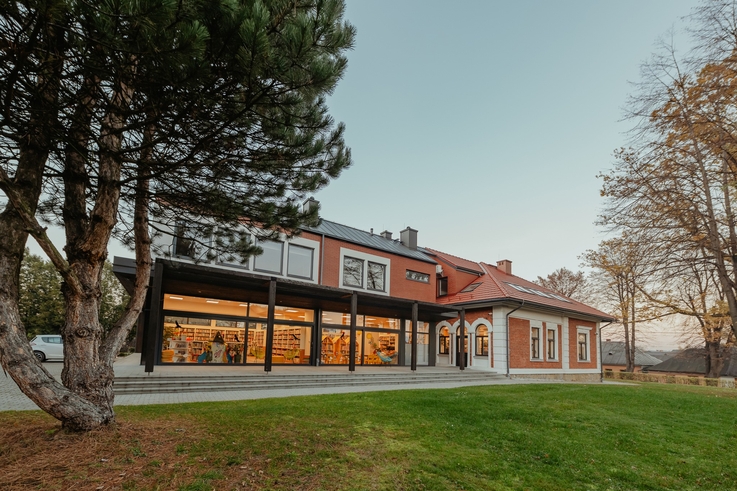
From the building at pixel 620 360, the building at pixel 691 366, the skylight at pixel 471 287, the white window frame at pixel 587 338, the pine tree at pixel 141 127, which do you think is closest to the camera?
the pine tree at pixel 141 127

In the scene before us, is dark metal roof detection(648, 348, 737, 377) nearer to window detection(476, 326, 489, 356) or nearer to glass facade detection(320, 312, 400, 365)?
window detection(476, 326, 489, 356)

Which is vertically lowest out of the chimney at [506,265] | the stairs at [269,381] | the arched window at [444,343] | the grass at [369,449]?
the stairs at [269,381]

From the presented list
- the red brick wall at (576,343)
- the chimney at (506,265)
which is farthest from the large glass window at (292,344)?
the chimney at (506,265)

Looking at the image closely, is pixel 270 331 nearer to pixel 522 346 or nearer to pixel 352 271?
pixel 352 271

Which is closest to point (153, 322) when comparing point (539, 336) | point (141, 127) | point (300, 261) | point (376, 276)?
point (300, 261)

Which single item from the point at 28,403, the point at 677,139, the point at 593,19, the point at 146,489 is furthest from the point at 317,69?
the point at 593,19

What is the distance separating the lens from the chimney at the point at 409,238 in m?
22.5

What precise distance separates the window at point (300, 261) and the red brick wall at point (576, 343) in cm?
1467

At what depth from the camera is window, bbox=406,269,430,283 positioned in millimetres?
20422

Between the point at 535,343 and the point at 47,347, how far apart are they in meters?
22.7

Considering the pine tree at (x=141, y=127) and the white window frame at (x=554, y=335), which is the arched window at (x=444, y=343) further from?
the pine tree at (x=141, y=127)

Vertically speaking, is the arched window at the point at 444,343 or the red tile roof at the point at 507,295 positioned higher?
the red tile roof at the point at 507,295

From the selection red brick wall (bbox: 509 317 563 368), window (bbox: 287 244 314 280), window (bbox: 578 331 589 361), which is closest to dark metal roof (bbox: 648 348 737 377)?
window (bbox: 578 331 589 361)

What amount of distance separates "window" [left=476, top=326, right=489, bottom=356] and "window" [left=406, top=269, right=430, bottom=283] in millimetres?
3538
